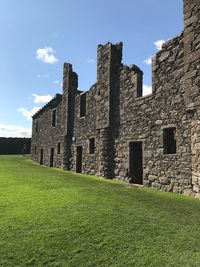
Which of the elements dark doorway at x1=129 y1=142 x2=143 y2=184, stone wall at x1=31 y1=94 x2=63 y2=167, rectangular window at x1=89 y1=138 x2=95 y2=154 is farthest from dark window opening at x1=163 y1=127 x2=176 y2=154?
stone wall at x1=31 y1=94 x2=63 y2=167

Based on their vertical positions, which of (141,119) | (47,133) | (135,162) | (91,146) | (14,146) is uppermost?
(47,133)

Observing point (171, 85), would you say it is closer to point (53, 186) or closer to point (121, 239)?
point (53, 186)

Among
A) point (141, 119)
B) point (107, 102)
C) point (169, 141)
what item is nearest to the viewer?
point (169, 141)

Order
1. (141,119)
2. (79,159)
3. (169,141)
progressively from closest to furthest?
1. (169,141)
2. (141,119)
3. (79,159)

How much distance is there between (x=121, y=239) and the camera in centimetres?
477

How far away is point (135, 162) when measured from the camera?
1268cm

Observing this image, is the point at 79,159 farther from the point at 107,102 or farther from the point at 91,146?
the point at 107,102

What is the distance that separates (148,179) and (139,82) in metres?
4.28

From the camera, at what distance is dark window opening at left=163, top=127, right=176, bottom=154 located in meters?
10.5

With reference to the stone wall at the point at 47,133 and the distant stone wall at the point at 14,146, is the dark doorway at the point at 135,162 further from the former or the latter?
the distant stone wall at the point at 14,146

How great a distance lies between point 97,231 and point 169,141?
6337 millimetres

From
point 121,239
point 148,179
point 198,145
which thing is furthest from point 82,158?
point 121,239

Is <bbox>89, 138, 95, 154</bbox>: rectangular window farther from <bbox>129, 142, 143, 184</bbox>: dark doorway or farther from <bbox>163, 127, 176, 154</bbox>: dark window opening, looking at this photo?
<bbox>163, 127, 176, 154</bbox>: dark window opening

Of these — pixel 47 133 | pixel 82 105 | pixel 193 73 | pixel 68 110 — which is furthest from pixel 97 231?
pixel 47 133
